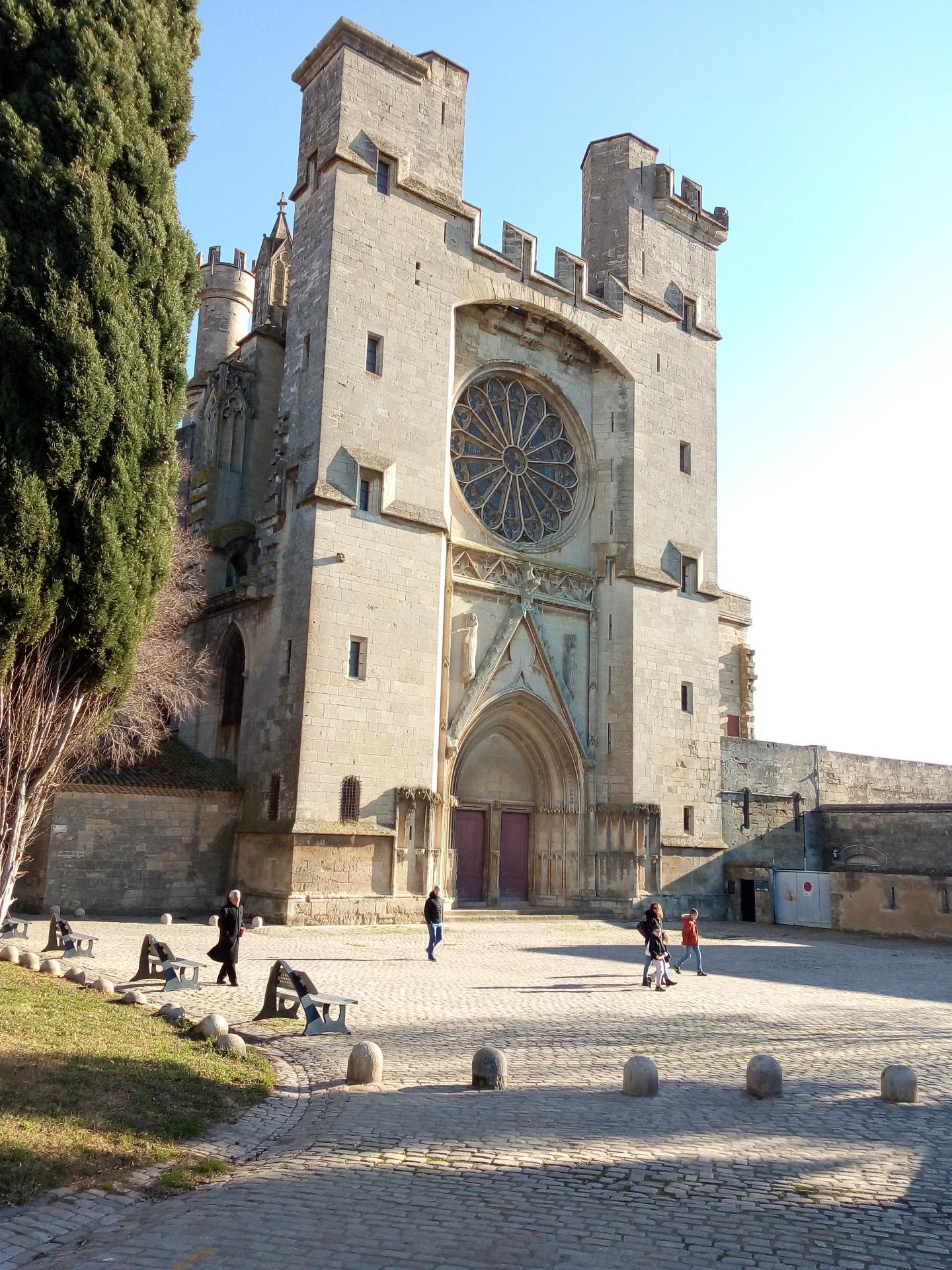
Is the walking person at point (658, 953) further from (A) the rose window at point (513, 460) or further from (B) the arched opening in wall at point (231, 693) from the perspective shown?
(A) the rose window at point (513, 460)

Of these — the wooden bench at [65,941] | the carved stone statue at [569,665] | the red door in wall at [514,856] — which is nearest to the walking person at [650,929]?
the wooden bench at [65,941]

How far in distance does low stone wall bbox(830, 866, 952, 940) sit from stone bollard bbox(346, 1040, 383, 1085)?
17907 millimetres

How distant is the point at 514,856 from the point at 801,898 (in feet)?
24.3

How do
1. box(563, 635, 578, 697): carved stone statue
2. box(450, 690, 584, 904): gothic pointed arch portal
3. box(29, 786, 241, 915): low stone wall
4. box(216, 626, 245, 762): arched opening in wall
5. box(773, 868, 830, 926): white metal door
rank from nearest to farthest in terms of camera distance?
box(29, 786, 241, 915): low stone wall, box(216, 626, 245, 762): arched opening in wall, box(450, 690, 584, 904): gothic pointed arch portal, box(773, 868, 830, 926): white metal door, box(563, 635, 578, 697): carved stone statue

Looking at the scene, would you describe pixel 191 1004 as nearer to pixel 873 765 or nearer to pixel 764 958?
pixel 764 958

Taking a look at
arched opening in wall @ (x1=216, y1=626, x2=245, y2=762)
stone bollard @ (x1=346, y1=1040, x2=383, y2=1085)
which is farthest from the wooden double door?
stone bollard @ (x1=346, y1=1040, x2=383, y2=1085)

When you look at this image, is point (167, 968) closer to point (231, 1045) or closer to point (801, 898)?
point (231, 1045)

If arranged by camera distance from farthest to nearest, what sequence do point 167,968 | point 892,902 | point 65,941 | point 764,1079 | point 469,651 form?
point 469,651, point 892,902, point 65,941, point 167,968, point 764,1079

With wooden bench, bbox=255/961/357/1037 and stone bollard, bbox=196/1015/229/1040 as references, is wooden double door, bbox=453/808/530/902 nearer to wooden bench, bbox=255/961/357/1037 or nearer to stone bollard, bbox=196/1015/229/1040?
wooden bench, bbox=255/961/357/1037

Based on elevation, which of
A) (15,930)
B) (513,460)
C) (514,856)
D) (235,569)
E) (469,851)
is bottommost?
(15,930)

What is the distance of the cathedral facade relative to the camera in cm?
2130

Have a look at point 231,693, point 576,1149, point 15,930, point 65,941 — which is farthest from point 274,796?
point 576,1149

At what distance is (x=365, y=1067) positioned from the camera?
787 centimetres

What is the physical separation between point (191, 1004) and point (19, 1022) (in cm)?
232
